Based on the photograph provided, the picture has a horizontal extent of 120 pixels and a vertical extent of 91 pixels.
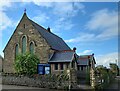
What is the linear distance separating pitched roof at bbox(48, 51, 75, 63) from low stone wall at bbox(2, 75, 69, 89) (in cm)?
852

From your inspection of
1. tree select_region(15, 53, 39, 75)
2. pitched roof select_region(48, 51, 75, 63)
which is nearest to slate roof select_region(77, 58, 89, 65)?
pitched roof select_region(48, 51, 75, 63)

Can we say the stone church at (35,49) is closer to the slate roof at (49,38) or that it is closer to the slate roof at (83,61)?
the slate roof at (49,38)

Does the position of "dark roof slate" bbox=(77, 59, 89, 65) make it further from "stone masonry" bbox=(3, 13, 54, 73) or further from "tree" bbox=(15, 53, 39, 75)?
"tree" bbox=(15, 53, 39, 75)

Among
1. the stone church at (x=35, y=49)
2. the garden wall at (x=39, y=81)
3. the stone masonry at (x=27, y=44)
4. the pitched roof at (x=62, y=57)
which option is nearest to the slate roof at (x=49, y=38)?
the stone church at (x=35, y=49)

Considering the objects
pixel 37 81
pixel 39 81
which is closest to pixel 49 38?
pixel 37 81

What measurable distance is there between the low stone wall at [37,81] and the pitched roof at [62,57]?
27.9 feet

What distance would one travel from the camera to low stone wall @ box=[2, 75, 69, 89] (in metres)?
22.5

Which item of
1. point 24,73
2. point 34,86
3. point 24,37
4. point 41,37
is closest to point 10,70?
point 24,37

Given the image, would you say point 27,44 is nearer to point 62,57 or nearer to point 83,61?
point 62,57

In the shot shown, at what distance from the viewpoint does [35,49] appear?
35.8m

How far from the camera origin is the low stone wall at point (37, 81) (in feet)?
73.7

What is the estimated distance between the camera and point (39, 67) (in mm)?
32094

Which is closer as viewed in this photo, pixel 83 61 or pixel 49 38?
pixel 49 38

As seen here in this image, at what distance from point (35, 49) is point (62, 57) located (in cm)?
573
